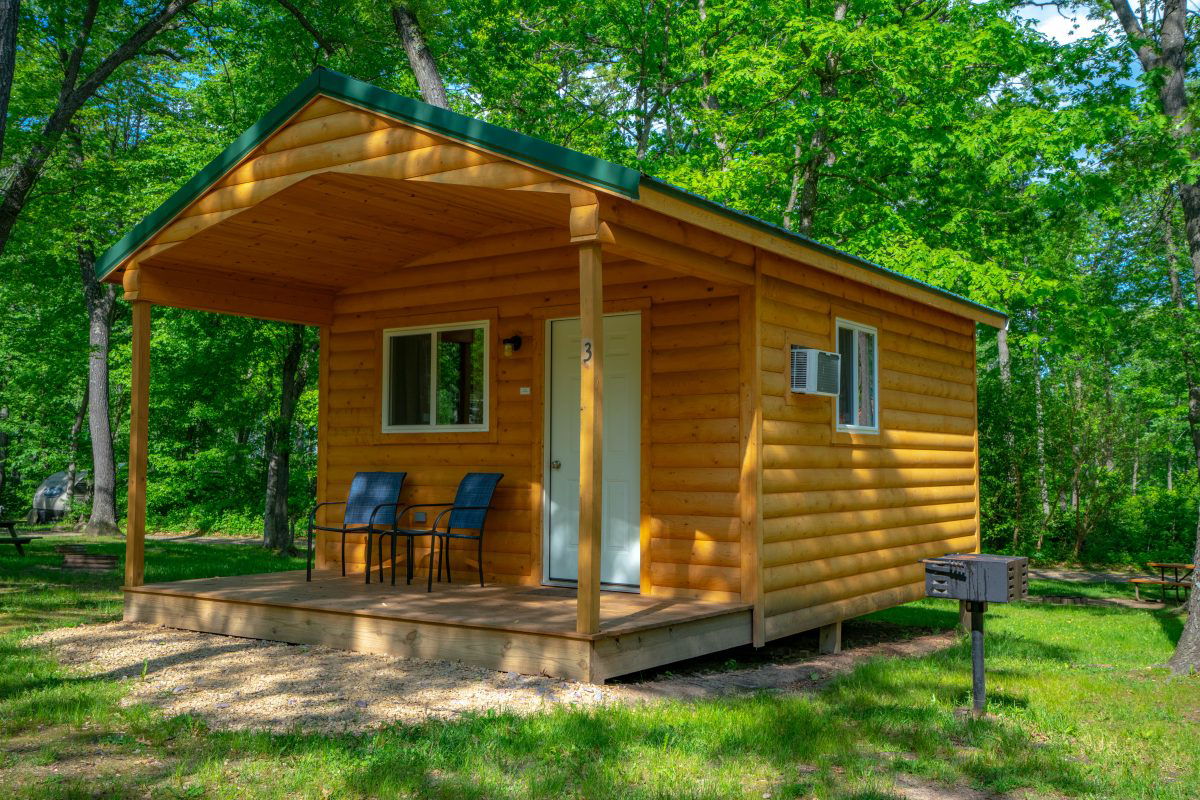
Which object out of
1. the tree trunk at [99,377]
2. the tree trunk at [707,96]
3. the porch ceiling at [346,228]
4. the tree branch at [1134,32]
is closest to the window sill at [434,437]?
the porch ceiling at [346,228]

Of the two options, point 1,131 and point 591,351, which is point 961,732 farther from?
point 1,131

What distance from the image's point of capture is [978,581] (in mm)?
5000

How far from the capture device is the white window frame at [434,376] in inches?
318

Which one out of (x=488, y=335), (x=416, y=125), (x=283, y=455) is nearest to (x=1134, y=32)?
(x=488, y=335)

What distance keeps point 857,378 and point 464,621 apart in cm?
402

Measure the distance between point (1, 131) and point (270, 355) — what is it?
27.0ft

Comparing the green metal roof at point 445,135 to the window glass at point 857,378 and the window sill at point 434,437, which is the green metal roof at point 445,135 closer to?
the window glass at point 857,378

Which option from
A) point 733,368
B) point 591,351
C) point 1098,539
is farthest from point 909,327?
point 1098,539

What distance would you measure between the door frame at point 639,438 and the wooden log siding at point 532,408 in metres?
0.02

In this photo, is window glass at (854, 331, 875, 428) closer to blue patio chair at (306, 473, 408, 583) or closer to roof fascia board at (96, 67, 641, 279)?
roof fascia board at (96, 67, 641, 279)

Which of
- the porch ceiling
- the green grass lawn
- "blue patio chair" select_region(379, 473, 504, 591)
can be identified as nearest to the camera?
the green grass lawn

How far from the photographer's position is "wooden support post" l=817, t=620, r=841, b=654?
25.4 feet

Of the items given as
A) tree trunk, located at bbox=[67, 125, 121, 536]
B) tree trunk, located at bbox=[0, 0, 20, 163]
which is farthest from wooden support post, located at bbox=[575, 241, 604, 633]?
tree trunk, located at bbox=[67, 125, 121, 536]

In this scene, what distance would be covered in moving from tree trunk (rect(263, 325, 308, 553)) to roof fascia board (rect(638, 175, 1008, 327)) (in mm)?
8122
